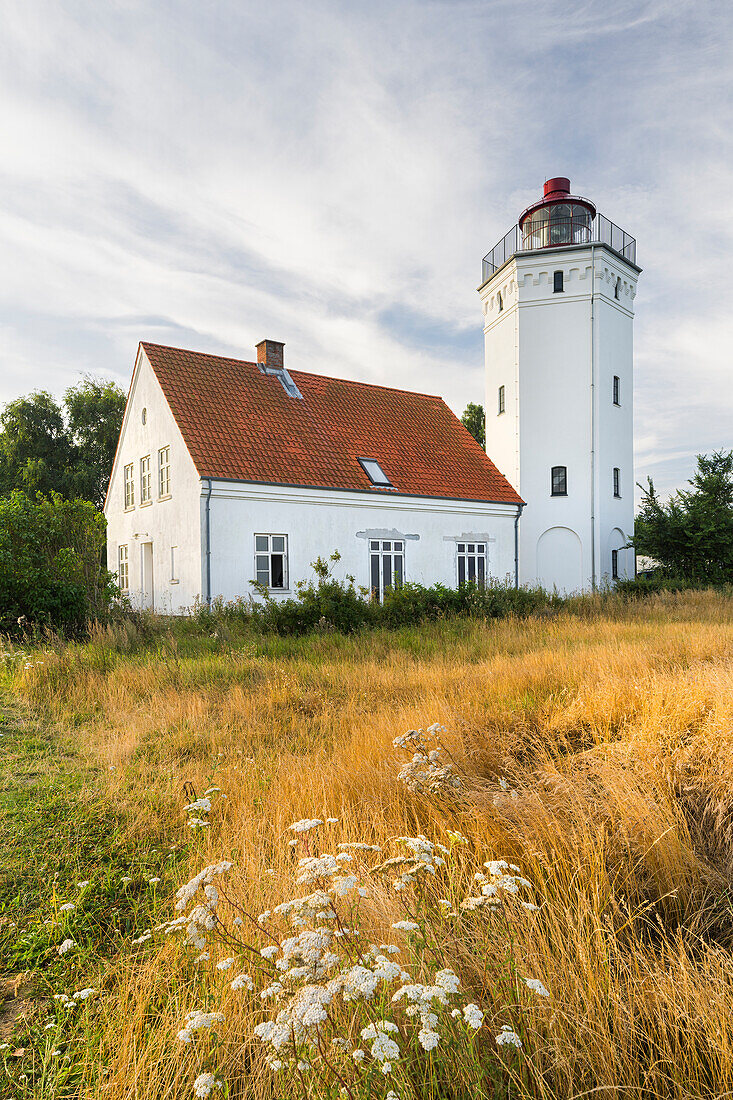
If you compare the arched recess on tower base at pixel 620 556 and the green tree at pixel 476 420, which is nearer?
the arched recess on tower base at pixel 620 556

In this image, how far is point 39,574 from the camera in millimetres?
13492

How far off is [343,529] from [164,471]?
567 cm

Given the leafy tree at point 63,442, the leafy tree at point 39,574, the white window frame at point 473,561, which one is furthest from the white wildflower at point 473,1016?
the leafy tree at point 63,442

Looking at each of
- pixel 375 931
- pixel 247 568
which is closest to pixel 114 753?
pixel 375 931

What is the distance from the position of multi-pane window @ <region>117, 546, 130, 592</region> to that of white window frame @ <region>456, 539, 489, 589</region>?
1123 centimetres

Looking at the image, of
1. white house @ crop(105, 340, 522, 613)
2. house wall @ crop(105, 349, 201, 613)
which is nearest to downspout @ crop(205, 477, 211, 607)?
white house @ crop(105, 340, 522, 613)

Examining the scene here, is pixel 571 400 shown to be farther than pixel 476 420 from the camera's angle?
No

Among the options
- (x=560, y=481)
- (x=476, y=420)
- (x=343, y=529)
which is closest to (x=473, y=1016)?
(x=343, y=529)

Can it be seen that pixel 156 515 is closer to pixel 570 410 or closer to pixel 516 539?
pixel 516 539

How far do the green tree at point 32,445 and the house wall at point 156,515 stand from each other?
41.4 ft

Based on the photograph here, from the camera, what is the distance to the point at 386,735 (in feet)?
18.2

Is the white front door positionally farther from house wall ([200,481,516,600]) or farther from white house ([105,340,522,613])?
Result: house wall ([200,481,516,600])

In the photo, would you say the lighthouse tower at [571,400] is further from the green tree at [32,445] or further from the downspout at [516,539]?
the green tree at [32,445]

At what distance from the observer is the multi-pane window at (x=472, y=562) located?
904 inches
